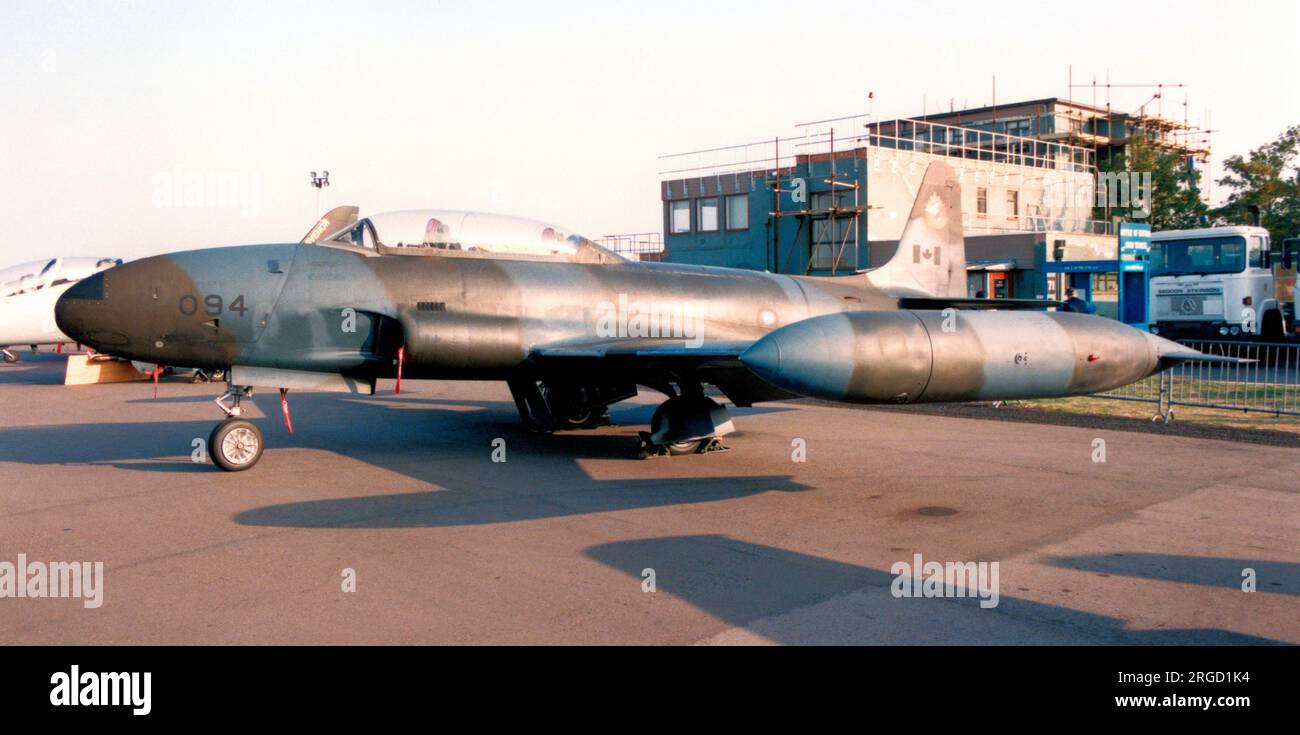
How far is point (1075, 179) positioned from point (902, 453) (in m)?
42.4

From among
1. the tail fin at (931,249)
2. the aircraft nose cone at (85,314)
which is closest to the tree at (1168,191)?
the tail fin at (931,249)

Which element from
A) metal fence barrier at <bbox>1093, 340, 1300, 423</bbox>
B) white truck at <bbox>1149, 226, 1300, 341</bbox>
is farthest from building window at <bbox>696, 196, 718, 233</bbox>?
metal fence barrier at <bbox>1093, 340, 1300, 423</bbox>

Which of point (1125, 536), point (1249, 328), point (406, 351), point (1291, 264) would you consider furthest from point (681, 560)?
point (1291, 264)

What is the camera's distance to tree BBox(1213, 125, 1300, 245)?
51.1 m

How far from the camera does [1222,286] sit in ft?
93.9

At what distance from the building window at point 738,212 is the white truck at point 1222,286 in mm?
17544

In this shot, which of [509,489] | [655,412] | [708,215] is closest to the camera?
[509,489]

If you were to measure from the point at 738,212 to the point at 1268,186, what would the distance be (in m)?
32.0

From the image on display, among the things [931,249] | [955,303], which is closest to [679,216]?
[931,249]

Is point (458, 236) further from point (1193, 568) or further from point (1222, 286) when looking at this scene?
point (1222, 286)

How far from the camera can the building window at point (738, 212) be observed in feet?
142

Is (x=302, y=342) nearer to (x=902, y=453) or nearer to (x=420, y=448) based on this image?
(x=420, y=448)

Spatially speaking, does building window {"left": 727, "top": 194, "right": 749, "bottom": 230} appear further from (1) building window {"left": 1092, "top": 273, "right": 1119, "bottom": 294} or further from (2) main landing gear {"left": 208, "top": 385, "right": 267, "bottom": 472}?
(2) main landing gear {"left": 208, "top": 385, "right": 267, "bottom": 472}

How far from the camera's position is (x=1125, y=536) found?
769cm
